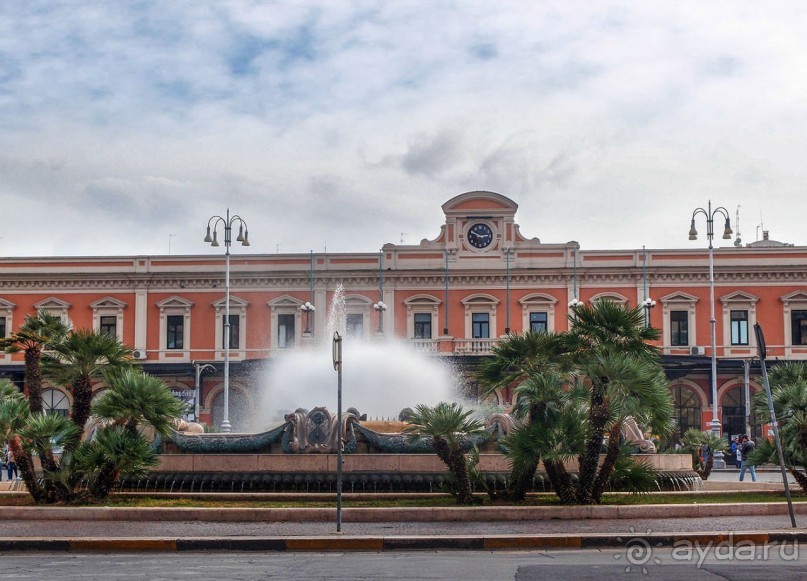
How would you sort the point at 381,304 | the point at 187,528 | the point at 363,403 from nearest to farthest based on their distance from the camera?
the point at 187,528, the point at 363,403, the point at 381,304

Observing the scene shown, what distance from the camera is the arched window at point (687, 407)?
54031 mm

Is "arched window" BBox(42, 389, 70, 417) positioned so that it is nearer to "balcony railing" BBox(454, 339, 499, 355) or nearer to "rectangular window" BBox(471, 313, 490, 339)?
"balcony railing" BBox(454, 339, 499, 355)

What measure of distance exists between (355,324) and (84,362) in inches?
1494

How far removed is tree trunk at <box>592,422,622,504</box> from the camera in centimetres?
1762

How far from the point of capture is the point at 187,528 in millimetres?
15734

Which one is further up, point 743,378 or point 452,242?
point 452,242

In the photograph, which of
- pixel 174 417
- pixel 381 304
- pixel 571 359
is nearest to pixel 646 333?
pixel 571 359

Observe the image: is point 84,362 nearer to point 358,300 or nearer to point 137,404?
point 137,404

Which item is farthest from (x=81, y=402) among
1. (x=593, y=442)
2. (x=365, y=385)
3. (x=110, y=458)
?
(x=365, y=385)

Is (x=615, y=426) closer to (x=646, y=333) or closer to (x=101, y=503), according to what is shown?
(x=646, y=333)

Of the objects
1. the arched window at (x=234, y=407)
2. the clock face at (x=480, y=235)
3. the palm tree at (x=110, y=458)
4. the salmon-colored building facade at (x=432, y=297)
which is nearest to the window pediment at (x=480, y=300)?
the salmon-colored building facade at (x=432, y=297)

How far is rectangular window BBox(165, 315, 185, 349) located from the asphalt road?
144 ft

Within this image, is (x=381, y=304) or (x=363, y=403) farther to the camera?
(x=381, y=304)

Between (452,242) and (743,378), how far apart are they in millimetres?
14806
